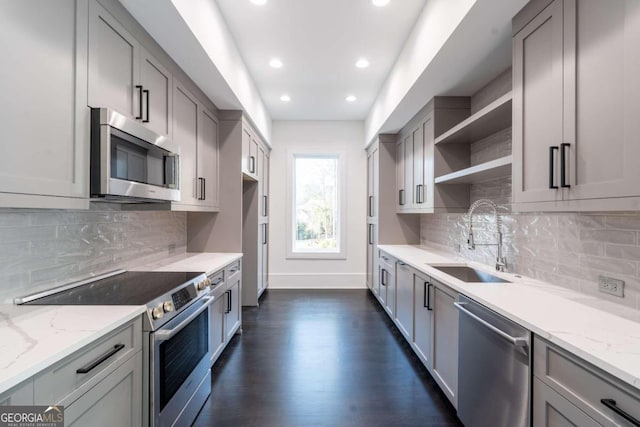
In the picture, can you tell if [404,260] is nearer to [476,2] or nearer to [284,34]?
[476,2]

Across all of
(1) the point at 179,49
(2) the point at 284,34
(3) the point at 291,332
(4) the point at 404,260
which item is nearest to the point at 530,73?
(4) the point at 404,260

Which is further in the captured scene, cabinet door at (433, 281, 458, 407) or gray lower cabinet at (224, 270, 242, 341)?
gray lower cabinet at (224, 270, 242, 341)

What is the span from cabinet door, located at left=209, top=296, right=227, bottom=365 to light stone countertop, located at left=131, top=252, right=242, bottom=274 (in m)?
0.31

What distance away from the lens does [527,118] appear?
166 centimetres

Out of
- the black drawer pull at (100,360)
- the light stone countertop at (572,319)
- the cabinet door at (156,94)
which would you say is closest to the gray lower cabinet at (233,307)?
the cabinet door at (156,94)

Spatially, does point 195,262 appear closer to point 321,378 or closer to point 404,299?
point 321,378

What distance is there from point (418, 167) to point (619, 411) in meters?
2.82

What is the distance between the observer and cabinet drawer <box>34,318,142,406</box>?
37.0 inches

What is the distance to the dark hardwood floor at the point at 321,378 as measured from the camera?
2.02 meters

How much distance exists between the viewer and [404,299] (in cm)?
306

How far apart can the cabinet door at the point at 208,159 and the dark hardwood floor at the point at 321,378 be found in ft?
5.08

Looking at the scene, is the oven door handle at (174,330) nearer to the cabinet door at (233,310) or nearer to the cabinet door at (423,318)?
the cabinet door at (233,310)

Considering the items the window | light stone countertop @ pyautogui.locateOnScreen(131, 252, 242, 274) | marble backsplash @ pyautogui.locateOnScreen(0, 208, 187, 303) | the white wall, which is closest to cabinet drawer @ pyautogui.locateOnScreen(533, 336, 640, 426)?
light stone countertop @ pyautogui.locateOnScreen(131, 252, 242, 274)

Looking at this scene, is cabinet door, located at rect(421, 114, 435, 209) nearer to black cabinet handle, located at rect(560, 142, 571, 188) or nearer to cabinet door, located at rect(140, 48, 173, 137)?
black cabinet handle, located at rect(560, 142, 571, 188)
